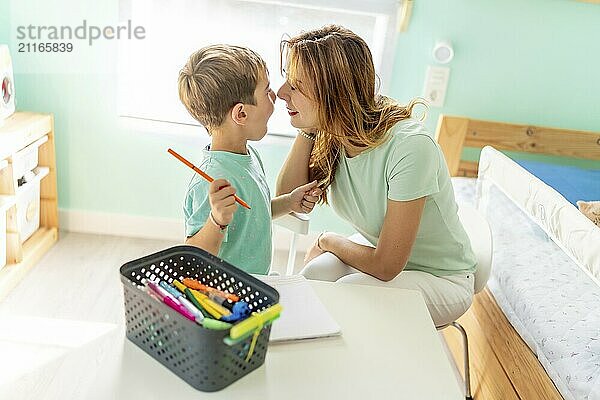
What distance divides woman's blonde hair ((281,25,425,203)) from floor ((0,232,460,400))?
98cm

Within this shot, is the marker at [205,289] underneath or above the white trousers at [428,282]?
above

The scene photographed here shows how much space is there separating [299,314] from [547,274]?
975 mm

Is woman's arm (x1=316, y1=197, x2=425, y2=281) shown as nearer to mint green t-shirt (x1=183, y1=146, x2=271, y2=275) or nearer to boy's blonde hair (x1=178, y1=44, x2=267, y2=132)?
→ mint green t-shirt (x1=183, y1=146, x2=271, y2=275)

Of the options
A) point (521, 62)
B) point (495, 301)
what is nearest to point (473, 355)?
point (495, 301)

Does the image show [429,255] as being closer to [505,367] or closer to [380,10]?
[505,367]

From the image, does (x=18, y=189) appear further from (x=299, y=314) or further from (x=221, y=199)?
(x=299, y=314)

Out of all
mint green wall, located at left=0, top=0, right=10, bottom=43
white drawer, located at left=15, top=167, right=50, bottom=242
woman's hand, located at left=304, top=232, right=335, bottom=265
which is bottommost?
white drawer, located at left=15, top=167, right=50, bottom=242

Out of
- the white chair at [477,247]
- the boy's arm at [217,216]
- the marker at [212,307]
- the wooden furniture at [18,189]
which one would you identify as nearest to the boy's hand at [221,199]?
the boy's arm at [217,216]

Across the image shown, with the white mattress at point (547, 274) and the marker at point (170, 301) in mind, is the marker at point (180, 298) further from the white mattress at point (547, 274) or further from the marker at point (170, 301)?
the white mattress at point (547, 274)

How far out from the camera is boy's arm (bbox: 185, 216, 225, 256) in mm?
1321

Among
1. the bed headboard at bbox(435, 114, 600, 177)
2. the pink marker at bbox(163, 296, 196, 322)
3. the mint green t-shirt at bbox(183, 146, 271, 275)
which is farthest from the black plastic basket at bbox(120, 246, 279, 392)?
the bed headboard at bbox(435, 114, 600, 177)

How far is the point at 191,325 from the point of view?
96 cm

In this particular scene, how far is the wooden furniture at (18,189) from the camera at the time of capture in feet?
7.86

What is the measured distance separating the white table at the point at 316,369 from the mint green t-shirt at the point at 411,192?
0.39m
